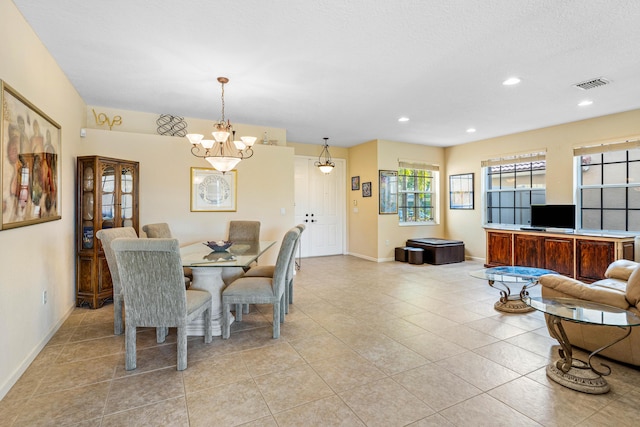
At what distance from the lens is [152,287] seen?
2303mm

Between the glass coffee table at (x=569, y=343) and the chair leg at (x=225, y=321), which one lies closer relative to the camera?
the glass coffee table at (x=569, y=343)

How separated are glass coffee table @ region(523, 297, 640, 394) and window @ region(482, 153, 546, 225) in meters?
4.29

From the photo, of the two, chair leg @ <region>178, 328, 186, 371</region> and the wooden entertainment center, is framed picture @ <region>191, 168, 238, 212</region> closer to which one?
chair leg @ <region>178, 328, 186, 371</region>

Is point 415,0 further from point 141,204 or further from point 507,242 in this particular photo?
point 507,242

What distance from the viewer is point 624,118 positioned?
4.82 meters

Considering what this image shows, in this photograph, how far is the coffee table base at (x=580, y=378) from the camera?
2.09 m

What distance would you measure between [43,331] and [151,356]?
3.50 feet

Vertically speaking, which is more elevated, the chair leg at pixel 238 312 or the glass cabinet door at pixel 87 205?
the glass cabinet door at pixel 87 205

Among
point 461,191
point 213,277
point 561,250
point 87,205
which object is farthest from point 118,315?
point 461,191

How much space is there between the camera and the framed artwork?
730 cm

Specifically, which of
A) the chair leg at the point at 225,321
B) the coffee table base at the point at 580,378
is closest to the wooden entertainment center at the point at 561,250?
the coffee table base at the point at 580,378

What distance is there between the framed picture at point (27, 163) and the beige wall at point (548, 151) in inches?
281

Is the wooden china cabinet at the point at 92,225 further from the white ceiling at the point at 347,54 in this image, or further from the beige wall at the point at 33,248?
the white ceiling at the point at 347,54

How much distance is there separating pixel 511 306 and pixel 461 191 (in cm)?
426
